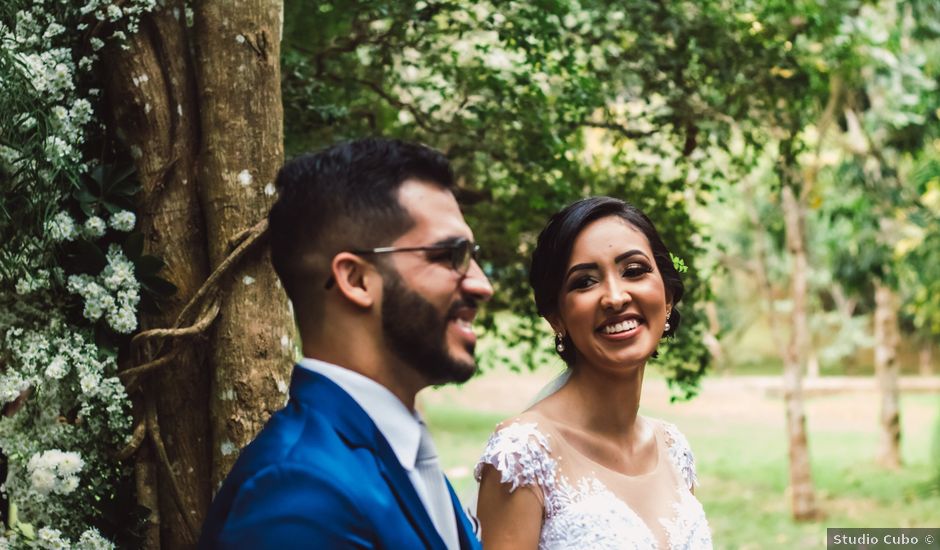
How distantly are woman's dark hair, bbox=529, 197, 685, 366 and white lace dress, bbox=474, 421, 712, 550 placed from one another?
0.32 meters

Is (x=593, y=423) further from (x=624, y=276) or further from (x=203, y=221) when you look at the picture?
(x=203, y=221)

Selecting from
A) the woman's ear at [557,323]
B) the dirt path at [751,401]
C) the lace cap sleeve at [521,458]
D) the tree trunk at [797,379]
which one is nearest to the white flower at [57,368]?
the lace cap sleeve at [521,458]

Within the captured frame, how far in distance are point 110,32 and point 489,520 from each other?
5.18 ft

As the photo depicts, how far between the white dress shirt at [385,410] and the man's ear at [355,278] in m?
0.11

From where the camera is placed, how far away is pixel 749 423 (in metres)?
21.9

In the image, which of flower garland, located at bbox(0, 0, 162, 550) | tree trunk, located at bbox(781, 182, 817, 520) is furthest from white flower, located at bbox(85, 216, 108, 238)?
tree trunk, located at bbox(781, 182, 817, 520)

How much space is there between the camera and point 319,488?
142 centimetres

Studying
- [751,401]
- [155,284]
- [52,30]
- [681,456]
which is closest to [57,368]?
[155,284]

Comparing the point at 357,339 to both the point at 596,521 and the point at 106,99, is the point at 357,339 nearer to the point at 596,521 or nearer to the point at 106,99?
the point at 596,521

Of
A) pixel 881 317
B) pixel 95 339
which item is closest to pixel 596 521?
pixel 95 339

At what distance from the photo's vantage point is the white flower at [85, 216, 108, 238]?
2.57 m

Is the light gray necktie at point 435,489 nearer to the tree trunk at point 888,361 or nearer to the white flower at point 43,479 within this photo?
the white flower at point 43,479

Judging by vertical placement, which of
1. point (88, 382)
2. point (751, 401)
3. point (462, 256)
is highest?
point (462, 256)

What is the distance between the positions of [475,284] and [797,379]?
1179cm
